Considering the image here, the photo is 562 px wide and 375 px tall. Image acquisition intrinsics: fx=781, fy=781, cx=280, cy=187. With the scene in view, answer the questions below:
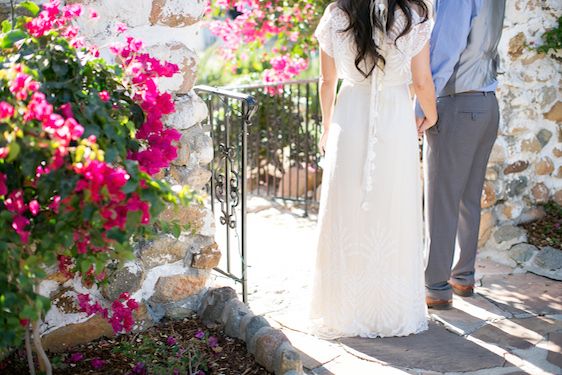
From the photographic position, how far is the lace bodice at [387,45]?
11.0 ft

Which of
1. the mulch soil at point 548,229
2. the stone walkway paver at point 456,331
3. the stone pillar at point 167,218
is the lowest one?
the stone walkway paver at point 456,331

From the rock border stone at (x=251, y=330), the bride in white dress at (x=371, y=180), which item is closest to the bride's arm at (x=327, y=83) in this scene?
the bride in white dress at (x=371, y=180)

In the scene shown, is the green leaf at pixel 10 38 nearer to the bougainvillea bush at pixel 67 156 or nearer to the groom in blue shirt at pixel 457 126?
the bougainvillea bush at pixel 67 156

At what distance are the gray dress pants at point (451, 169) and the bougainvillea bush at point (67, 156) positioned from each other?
1.71 m

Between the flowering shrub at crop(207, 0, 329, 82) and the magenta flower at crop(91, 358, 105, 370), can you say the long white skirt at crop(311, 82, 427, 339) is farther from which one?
the flowering shrub at crop(207, 0, 329, 82)

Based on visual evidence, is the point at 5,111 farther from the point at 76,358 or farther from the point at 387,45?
the point at 387,45

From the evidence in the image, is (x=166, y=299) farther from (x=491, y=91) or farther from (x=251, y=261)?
(x=491, y=91)

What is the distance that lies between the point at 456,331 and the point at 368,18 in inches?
60.7

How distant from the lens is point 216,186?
409 cm

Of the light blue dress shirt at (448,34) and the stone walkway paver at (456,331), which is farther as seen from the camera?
the light blue dress shirt at (448,34)

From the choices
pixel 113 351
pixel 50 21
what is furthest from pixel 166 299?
pixel 50 21

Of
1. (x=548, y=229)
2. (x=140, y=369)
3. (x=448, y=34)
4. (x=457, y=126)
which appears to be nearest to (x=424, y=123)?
(x=457, y=126)

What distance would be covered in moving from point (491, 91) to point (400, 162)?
26.7 inches

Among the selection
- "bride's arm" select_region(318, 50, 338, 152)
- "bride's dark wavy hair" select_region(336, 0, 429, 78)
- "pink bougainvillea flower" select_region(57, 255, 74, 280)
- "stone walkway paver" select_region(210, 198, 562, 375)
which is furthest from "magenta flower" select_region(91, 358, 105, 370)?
"bride's dark wavy hair" select_region(336, 0, 429, 78)
